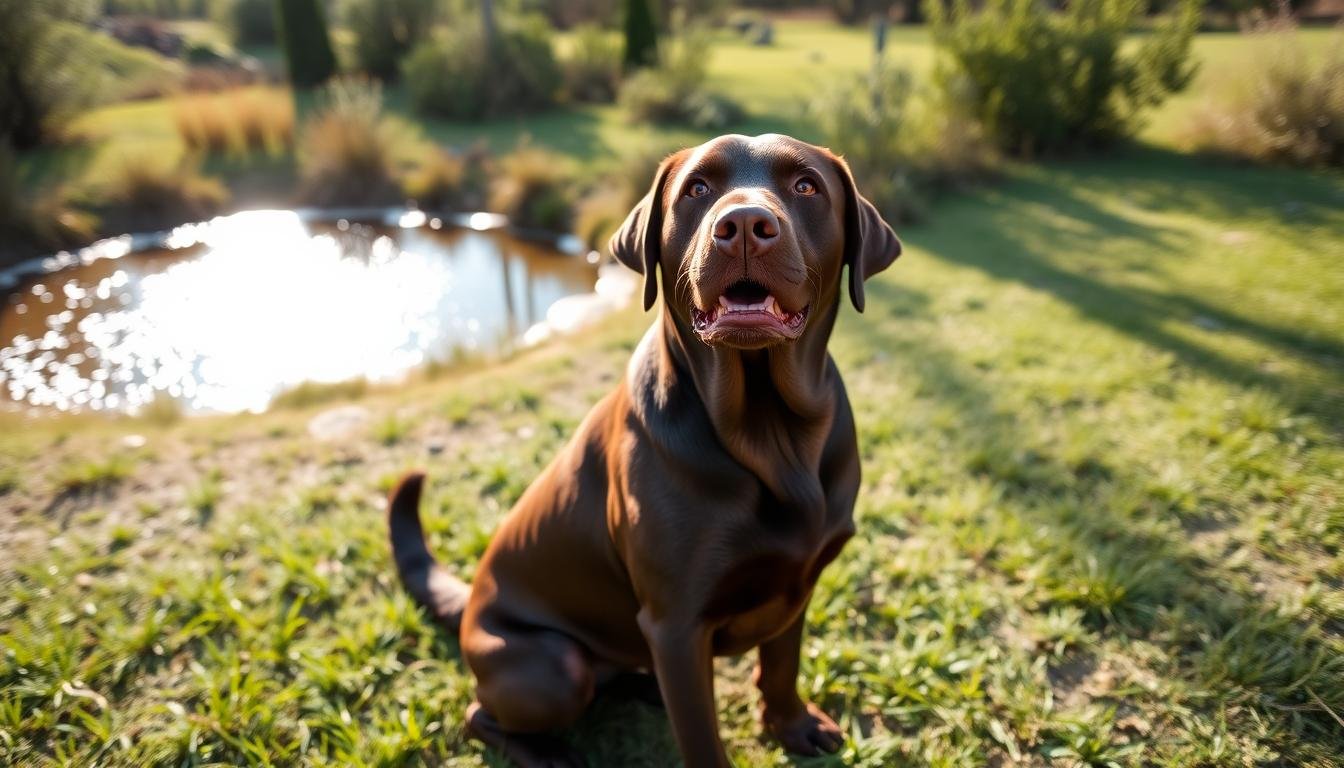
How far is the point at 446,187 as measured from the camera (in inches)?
395

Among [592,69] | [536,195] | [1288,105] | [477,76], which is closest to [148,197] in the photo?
[536,195]

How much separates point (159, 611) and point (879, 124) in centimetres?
820

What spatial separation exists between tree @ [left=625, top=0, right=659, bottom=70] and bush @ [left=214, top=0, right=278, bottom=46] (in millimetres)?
15863

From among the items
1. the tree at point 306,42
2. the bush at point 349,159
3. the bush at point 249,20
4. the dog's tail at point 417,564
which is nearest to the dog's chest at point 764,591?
the dog's tail at point 417,564

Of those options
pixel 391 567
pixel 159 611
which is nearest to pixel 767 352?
pixel 391 567

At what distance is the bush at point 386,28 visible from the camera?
55.9ft

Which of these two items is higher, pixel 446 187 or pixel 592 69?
pixel 592 69

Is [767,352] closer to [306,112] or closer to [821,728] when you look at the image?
[821,728]

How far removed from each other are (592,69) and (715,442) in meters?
15.7

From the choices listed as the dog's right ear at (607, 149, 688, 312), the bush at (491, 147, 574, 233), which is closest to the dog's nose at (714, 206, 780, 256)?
the dog's right ear at (607, 149, 688, 312)

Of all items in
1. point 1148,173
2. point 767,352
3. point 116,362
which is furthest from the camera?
point 1148,173

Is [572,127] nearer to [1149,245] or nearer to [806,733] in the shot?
[1149,245]

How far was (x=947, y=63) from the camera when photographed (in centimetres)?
1023

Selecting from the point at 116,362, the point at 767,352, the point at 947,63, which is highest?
the point at 947,63
